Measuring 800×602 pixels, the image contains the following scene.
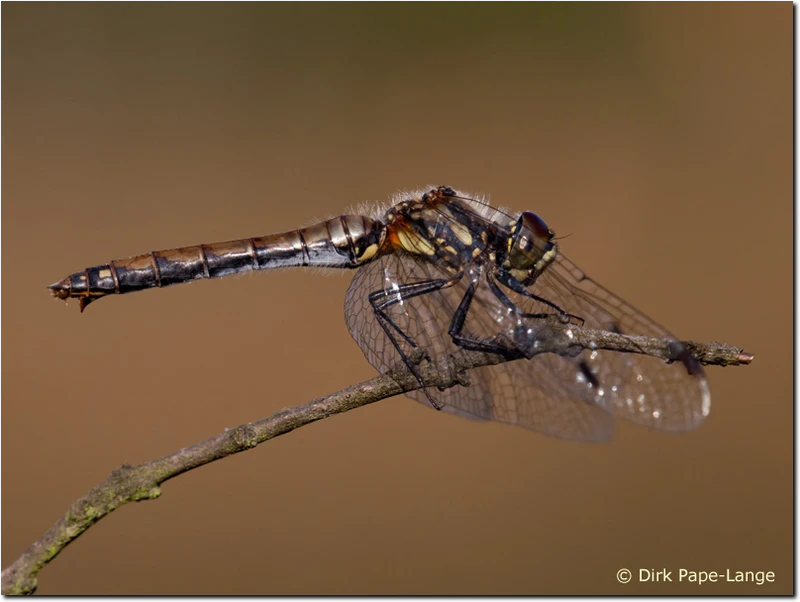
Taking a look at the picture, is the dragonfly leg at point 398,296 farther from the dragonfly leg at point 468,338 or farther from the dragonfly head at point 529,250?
the dragonfly head at point 529,250

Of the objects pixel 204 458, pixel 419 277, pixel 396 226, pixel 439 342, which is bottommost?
pixel 204 458

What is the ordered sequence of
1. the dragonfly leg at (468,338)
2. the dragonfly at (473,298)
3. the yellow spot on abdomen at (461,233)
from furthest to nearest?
the yellow spot on abdomen at (461,233)
the dragonfly at (473,298)
the dragonfly leg at (468,338)

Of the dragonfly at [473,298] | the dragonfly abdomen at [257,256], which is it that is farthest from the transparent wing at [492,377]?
the dragonfly abdomen at [257,256]

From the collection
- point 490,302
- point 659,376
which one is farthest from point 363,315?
point 659,376

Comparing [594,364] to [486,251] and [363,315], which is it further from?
[363,315]

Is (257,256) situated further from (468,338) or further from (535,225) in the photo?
(535,225)

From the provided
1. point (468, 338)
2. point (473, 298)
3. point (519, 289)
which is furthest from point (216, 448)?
point (519, 289)

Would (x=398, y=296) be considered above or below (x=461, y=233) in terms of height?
below
